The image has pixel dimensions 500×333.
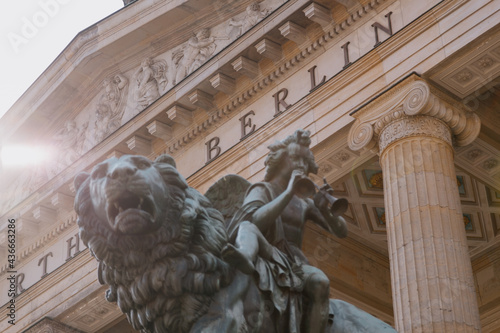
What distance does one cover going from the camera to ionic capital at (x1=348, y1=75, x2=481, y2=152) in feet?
48.1

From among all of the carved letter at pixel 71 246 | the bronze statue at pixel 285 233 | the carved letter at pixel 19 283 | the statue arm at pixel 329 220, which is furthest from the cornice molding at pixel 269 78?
the statue arm at pixel 329 220

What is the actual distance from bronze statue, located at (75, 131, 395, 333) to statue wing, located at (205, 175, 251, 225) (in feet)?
1.51

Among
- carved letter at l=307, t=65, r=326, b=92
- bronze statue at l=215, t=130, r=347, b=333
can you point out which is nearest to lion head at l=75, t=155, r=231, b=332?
bronze statue at l=215, t=130, r=347, b=333

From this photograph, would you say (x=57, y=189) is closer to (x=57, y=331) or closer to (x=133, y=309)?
(x=57, y=331)

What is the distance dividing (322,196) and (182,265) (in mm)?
935

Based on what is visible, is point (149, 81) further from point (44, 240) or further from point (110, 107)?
point (44, 240)

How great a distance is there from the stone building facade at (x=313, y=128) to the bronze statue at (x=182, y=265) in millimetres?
7940

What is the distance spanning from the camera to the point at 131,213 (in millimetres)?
4684

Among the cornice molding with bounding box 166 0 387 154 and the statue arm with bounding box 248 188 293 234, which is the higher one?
the cornice molding with bounding box 166 0 387 154

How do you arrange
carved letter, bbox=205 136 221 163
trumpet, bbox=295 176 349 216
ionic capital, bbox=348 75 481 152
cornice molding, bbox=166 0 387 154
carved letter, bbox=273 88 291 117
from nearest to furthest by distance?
trumpet, bbox=295 176 349 216 → ionic capital, bbox=348 75 481 152 → cornice molding, bbox=166 0 387 154 → carved letter, bbox=273 88 291 117 → carved letter, bbox=205 136 221 163

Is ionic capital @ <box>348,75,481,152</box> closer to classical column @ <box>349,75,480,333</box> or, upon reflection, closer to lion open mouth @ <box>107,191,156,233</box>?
classical column @ <box>349,75,480,333</box>

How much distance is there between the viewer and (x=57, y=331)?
2239cm

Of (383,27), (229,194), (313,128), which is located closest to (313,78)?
(313,128)

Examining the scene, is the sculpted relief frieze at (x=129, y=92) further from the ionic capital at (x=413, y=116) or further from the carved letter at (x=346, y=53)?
the ionic capital at (x=413, y=116)
